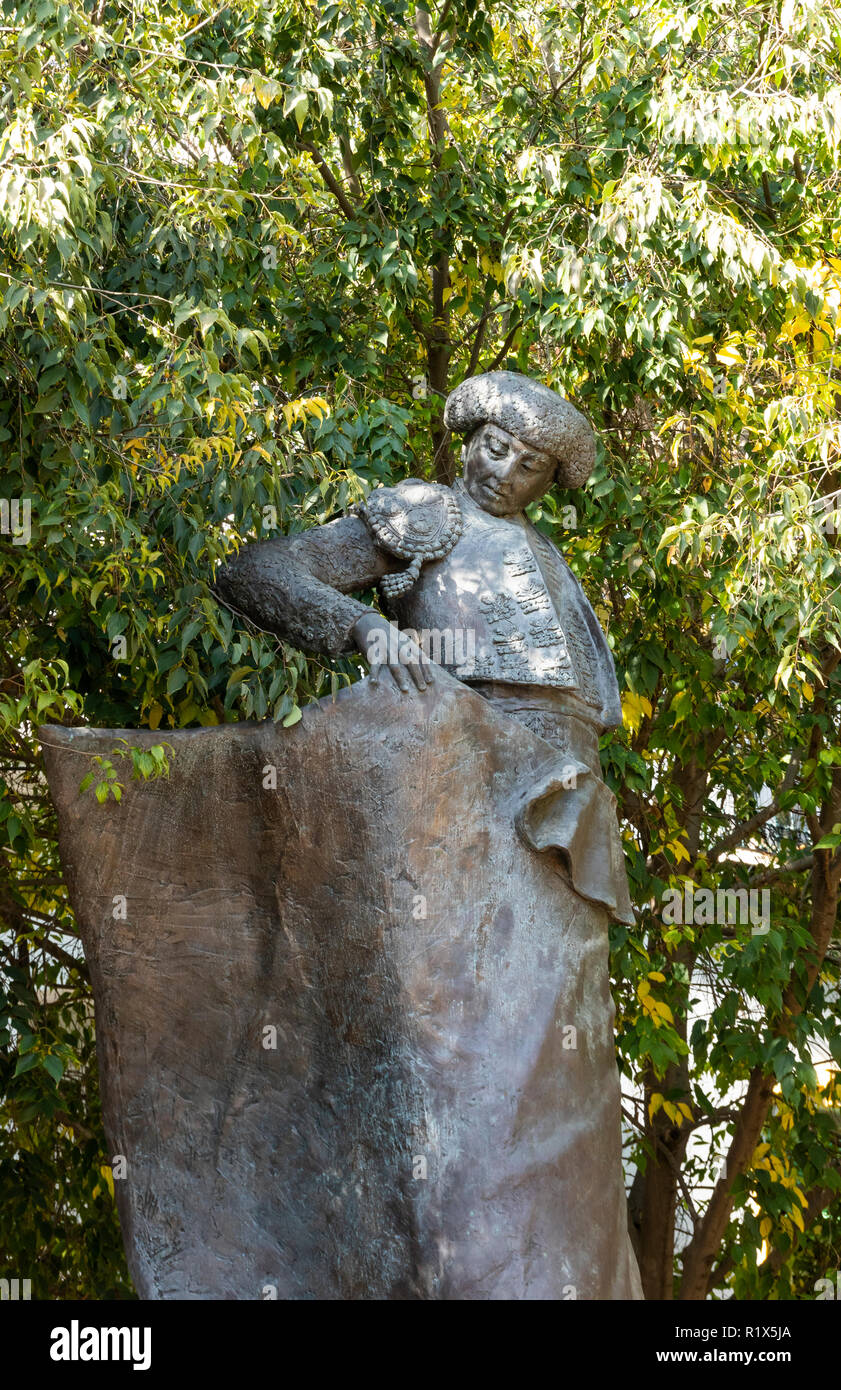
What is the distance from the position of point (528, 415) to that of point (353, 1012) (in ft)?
5.49

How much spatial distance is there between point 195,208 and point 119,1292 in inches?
168

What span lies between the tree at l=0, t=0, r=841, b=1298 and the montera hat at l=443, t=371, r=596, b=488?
51cm

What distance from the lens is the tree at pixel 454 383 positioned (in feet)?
15.9

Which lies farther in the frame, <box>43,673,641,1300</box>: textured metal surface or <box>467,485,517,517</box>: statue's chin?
<box>467,485,517,517</box>: statue's chin

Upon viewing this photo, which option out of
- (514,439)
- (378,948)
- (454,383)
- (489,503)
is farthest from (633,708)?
(378,948)

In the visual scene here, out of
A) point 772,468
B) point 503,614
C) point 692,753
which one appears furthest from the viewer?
point 692,753

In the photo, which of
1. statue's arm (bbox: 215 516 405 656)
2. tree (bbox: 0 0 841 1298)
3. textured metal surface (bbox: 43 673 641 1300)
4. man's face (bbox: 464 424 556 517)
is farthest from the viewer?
man's face (bbox: 464 424 556 517)

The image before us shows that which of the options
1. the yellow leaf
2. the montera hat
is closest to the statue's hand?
the montera hat

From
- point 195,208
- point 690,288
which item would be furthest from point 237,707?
point 690,288

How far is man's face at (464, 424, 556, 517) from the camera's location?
5.01 meters

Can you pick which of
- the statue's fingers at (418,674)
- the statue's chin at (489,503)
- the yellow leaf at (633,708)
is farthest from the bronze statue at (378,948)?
the yellow leaf at (633,708)

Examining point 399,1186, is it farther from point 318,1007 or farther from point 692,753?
point 692,753

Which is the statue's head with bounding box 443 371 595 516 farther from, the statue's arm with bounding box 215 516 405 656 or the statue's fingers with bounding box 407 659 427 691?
the statue's fingers with bounding box 407 659 427 691
